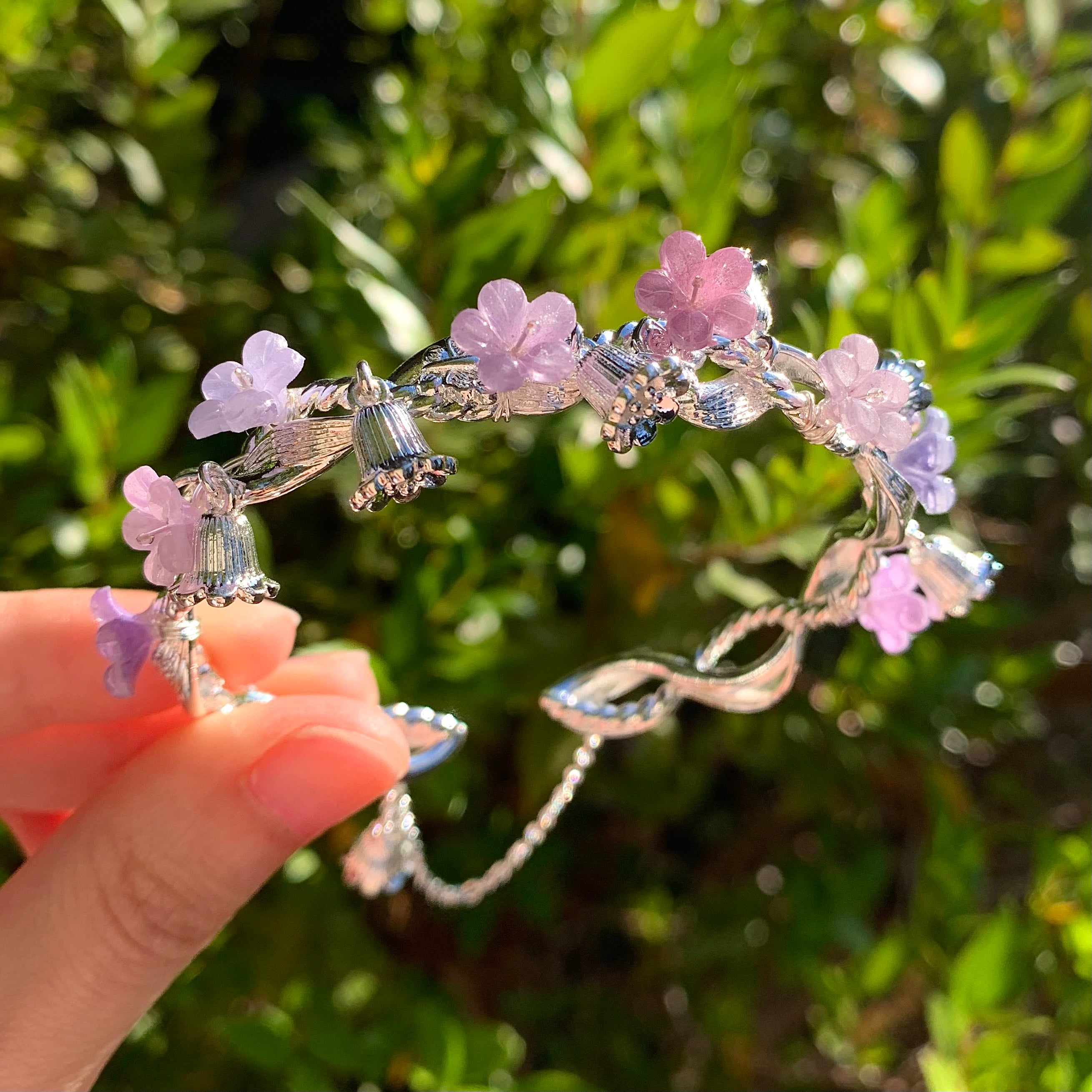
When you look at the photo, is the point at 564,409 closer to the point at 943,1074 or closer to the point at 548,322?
the point at 548,322

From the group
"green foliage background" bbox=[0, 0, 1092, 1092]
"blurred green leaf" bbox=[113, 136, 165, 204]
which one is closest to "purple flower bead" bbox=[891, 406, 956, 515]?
"green foliage background" bbox=[0, 0, 1092, 1092]

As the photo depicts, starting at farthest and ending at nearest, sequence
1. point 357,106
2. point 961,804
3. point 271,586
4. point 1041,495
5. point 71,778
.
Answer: point 357,106, point 1041,495, point 961,804, point 71,778, point 271,586

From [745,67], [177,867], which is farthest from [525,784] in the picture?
[745,67]

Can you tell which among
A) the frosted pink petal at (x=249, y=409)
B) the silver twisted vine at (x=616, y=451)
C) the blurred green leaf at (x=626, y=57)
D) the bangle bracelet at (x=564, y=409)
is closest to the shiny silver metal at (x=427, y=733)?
the silver twisted vine at (x=616, y=451)

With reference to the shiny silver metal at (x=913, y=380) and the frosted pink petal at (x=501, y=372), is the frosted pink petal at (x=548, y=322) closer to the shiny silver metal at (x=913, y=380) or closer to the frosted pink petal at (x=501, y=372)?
the frosted pink petal at (x=501, y=372)

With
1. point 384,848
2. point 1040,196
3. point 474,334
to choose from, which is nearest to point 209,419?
point 474,334

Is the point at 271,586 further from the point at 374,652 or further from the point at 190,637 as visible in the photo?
the point at 374,652

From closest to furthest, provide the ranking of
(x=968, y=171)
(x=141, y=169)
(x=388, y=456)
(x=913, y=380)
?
(x=388, y=456) < (x=913, y=380) < (x=968, y=171) < (x=141, y=169)
